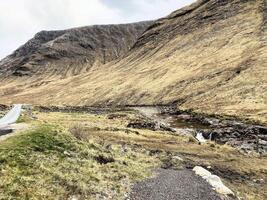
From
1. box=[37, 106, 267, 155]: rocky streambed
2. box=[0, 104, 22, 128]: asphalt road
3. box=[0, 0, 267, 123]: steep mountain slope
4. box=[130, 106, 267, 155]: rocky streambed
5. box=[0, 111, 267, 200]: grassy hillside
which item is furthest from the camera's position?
box=[0, 0, 267, 123]: steep mountain slope

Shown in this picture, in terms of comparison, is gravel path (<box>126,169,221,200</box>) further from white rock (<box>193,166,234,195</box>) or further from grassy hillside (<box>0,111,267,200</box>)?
grassy hillside (<box>0,111,267,200</box>)

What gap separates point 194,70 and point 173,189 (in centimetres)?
9468

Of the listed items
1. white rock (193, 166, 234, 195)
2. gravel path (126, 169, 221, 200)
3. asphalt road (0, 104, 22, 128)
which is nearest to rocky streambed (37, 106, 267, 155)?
white rock (193, 166, 234, 195)

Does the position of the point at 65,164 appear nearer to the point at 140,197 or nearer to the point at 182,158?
the point at 140,197

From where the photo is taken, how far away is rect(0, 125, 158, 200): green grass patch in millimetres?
22188

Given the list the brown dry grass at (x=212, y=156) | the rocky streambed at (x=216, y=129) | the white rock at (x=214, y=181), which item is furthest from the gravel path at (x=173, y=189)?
the rocky streambed at (x=216, y=129)

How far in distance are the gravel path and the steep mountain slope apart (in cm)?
4087

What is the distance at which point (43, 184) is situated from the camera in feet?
74.5

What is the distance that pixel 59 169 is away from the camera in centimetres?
2556

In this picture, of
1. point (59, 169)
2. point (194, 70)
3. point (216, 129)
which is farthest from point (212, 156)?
point (194, 70)

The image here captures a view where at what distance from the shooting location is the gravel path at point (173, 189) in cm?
2433

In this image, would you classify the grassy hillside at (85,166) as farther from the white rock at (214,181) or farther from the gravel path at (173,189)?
the white rock at (214,181)

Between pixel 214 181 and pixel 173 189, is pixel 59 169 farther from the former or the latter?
pixel 214 181

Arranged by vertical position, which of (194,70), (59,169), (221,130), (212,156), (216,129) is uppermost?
(194,70)
